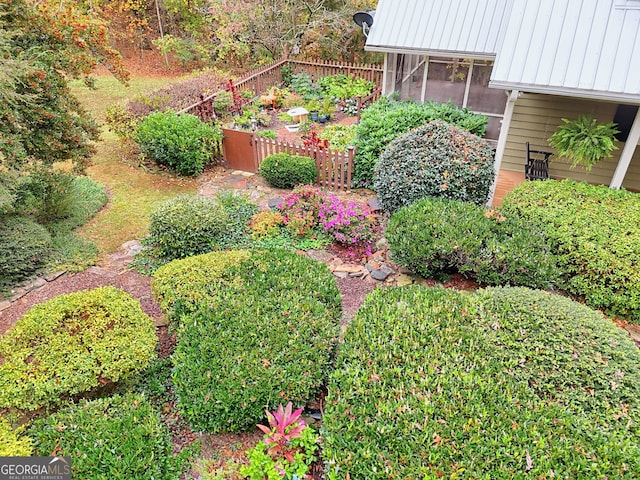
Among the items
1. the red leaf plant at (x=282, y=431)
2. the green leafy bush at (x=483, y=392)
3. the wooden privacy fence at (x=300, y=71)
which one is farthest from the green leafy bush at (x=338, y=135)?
the red leaf plant at (x=282, y=431)

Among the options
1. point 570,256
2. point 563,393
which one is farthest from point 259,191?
point 563,393

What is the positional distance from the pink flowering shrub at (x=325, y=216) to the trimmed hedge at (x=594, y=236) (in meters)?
2.37

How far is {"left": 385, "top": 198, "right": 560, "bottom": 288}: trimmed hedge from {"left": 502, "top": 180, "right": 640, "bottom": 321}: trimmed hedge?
30cm

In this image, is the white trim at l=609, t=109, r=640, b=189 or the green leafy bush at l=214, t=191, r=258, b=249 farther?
the green leafy bush at l=214, t=191, r=258, b=249

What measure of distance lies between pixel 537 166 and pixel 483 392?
646cm

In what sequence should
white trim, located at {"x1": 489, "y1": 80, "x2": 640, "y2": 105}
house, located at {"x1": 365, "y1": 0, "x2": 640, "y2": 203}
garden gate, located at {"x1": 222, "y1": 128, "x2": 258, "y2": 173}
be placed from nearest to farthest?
white trim, located at {"x1": 489, "y1": 80, "x2": 640, "y2": 105}, house, located at {"x1": 365, "y1": 0, "x2": 640, "y2": 203}, garden gate, located at {"x1": 222, "y1": 128, "x2": 258, "y2": 173}

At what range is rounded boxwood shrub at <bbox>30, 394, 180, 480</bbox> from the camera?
3.50 m

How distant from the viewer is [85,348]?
4336 mm

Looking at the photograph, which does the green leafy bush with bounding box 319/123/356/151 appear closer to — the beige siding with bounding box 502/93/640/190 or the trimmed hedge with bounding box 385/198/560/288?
the beige siding with bounding box 502/93/640/190

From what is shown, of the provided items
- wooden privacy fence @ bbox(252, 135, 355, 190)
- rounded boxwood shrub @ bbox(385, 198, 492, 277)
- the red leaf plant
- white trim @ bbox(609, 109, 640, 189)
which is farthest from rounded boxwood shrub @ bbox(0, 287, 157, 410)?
white trim @ bbox(609, 109, 640, 189)

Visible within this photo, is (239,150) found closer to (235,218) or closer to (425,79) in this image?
(235,218)

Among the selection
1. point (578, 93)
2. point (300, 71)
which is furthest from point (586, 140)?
point (300, 71)

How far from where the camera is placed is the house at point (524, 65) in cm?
697

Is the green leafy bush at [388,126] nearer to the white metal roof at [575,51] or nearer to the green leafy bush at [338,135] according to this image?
the green leafy bush at [338,135]
